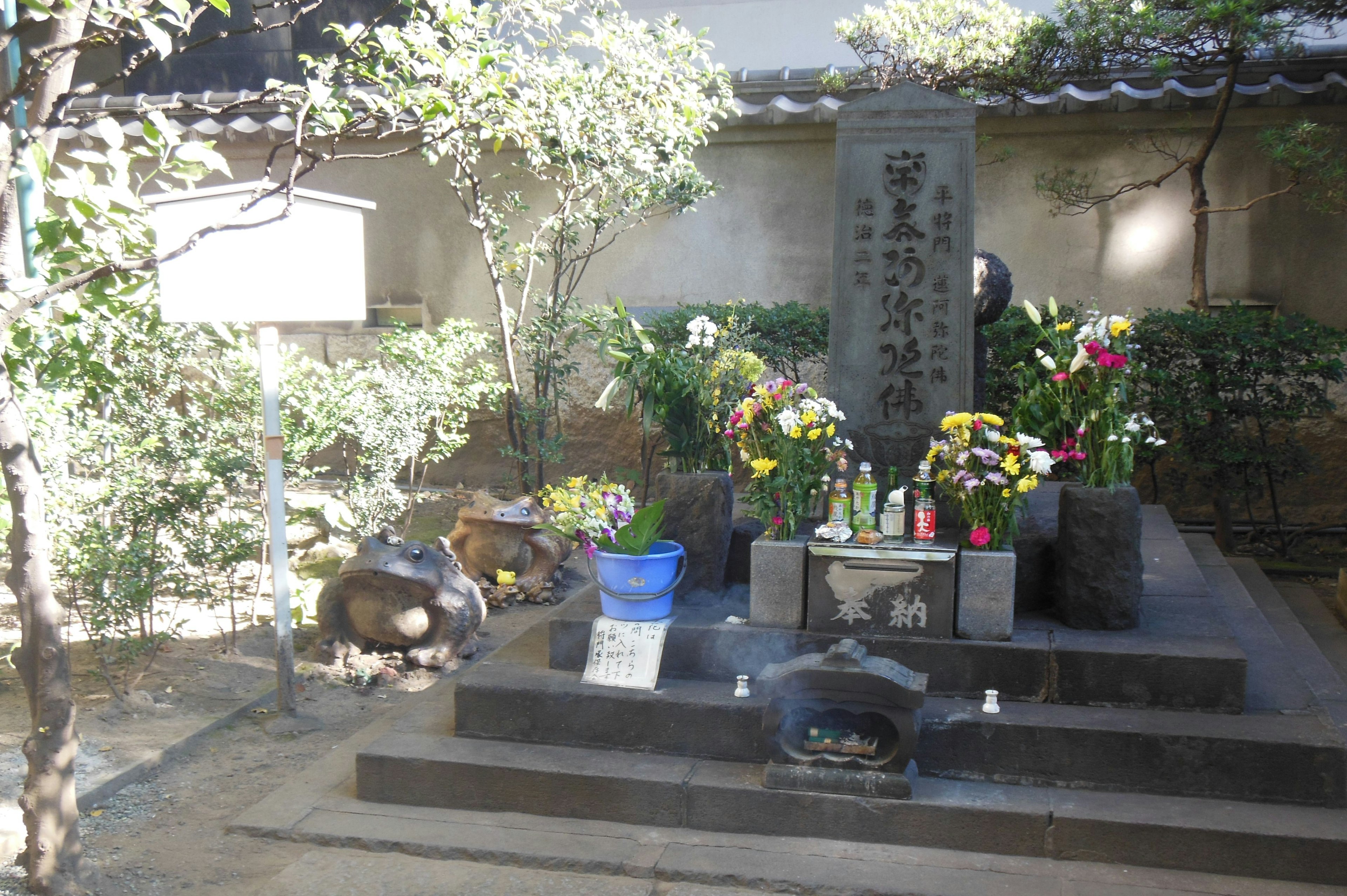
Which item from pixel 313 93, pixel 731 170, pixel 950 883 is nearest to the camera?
pixel 313 93

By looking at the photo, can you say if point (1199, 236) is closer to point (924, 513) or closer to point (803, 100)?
point (803, 100)

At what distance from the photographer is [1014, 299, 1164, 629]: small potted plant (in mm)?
4730

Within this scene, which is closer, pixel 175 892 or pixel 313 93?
pixel 313 93

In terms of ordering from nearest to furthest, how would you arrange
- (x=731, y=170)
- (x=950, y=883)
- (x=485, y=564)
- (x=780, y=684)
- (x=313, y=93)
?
(x=313, y=93)
(x=950, y=883)
(x=780, y=684)
(x=485, y=564)
(x=731, y=170)

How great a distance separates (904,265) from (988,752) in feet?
8.20

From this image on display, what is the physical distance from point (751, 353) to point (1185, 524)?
521cm

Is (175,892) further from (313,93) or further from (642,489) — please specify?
(642,489)

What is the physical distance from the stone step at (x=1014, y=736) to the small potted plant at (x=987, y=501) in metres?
0.39

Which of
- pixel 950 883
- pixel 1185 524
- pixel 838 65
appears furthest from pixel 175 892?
pixel 838 65

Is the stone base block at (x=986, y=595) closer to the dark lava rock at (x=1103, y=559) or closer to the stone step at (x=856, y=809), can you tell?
the dark lava rock at (x=1103, y=559)

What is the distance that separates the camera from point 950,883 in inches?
148

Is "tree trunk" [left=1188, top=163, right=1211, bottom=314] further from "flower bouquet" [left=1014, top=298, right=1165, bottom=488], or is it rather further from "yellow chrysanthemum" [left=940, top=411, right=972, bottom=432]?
"yellow chrysanthemum" [left=940, top=411, right=972, bottom=432]

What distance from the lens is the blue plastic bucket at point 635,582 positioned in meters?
4.95

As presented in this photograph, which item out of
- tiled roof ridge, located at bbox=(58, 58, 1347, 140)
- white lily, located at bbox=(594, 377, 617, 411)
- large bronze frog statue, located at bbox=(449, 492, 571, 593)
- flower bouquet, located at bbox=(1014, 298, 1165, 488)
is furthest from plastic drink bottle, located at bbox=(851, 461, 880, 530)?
tiled roof ridge, located at bbox=(58, 58, 1347, 140)
